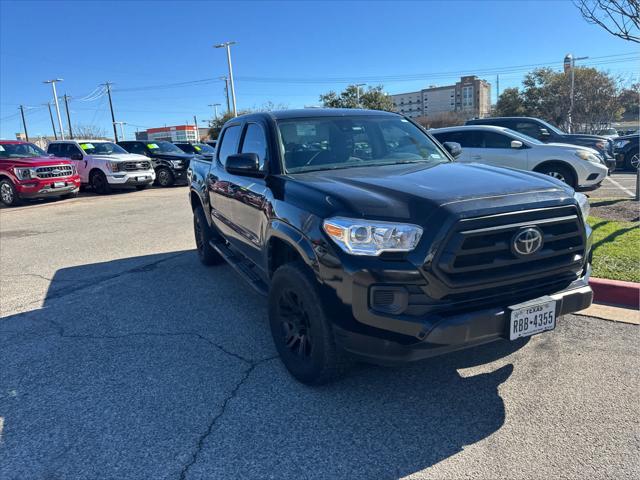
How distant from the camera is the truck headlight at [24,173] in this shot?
13930 mm

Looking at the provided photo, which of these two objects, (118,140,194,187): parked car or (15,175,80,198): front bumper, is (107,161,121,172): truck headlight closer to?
(15,175,80,198): front bumper

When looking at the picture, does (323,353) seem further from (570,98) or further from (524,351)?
(570,98)

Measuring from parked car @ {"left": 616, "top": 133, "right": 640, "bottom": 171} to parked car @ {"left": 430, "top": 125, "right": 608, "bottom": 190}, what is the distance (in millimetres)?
8139

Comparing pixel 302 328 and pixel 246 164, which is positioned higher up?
pixel 246 164

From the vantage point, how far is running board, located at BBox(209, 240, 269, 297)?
400 centimetres

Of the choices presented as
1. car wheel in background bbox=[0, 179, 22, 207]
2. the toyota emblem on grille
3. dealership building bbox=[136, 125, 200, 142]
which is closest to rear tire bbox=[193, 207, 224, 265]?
the toyota emblem on grille

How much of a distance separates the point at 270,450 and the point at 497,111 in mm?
62195

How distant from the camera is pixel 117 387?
3.38 metres

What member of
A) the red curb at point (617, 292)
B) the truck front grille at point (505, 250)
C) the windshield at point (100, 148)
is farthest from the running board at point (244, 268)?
the windshield at point (100, 148)

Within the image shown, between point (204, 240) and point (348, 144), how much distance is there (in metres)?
2.94

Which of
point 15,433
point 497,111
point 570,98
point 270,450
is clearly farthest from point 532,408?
point 497,111

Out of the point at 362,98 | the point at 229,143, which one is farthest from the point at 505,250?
the point at 362,98

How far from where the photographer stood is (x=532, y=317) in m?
Answer: 2.70

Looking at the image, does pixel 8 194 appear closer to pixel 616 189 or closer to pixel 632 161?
pixel 616 189
